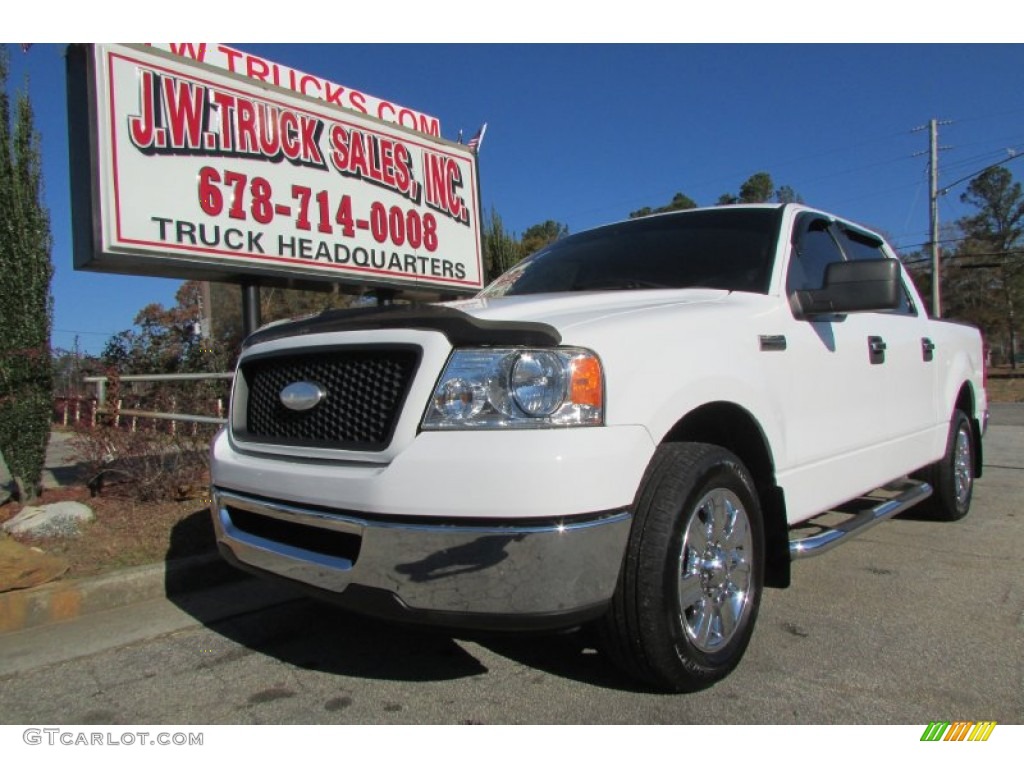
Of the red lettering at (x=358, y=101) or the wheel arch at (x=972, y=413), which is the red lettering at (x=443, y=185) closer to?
the red lettering at (x=358, y=101)

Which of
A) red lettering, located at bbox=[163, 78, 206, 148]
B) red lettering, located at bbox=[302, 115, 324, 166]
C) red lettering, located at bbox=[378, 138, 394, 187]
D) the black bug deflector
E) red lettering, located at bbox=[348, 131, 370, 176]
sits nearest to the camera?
the black bug deflector

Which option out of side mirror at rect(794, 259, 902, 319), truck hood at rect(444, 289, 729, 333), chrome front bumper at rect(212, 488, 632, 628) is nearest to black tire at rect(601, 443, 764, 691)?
chrome front bumper at rect(212, 488, 632, 628)

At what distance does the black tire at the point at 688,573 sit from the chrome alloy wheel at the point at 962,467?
3133 millimetres

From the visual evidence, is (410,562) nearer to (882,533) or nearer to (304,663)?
(304,663)

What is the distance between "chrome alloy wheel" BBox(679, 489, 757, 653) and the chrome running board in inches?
15.2

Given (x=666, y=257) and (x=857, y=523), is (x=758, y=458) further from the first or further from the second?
(x=666, y=257)

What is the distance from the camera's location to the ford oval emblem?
254 cm

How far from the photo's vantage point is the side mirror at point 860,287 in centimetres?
312

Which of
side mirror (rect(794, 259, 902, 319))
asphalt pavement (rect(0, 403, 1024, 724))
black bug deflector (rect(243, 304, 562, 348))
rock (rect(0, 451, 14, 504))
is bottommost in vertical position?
asphalt pavement (rect(0, 403, 1024, 724))

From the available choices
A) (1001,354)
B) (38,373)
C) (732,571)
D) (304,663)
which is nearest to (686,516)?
(732,571)

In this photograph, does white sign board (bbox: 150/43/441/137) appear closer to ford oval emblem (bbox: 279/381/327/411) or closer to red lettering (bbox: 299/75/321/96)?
red lettering (bbox: 299/75/321/96)

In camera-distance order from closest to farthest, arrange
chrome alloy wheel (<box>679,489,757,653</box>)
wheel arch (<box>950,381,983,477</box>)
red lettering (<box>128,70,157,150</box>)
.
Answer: chrome alloy wheel (<box>679,489,757,653</box>), wheel arch (<box>950,381,983,477</box>), red lettering (<box>128,70,157,150</box>)

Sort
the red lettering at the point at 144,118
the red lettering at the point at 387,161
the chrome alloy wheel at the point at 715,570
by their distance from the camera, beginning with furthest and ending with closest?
1. the red lettering at the point at 387,161
2. the red lettering at the point at 144,118
3. the chrome alloy wheel at the point at 715,570

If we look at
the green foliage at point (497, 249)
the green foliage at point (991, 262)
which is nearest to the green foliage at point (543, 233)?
the green foliage at point (497, 249)
